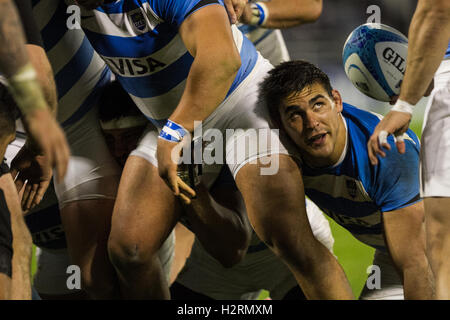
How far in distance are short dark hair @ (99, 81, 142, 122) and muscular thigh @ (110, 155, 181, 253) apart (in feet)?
0.55

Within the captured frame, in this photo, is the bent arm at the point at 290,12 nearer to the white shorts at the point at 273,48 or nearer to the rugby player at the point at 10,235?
the white shorts at the point at 273,48

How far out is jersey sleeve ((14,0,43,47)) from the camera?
5.33 ft

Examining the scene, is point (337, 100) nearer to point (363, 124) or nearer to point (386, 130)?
point (363, 124)

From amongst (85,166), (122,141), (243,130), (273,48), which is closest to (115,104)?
(122,141)

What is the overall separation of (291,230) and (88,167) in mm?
714

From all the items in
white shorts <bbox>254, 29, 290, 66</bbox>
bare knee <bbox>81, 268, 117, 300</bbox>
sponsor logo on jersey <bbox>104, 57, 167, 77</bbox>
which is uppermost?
sponsor logo on jersey <bbox>104, 57, 167, 77</bbox>

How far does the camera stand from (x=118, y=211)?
202 centimetres

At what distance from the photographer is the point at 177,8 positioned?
1730 mm

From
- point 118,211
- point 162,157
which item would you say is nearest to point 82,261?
point 118,211

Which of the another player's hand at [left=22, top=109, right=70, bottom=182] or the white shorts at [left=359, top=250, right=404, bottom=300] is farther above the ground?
the another player's hand at [left=22, top=109, right=70, bottom=182]

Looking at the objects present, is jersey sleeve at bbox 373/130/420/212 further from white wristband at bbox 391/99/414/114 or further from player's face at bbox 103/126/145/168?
player's face at bbox 103/126/145/168

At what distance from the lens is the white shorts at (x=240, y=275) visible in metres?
2.56

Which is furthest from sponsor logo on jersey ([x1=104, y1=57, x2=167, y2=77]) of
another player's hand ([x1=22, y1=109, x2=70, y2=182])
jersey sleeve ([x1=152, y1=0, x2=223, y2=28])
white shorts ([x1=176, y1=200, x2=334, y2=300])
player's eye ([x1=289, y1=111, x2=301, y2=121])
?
white shorts ([x1=176, y1=200, x2=334, y2=300])

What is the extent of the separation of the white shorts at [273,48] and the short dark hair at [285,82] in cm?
53
